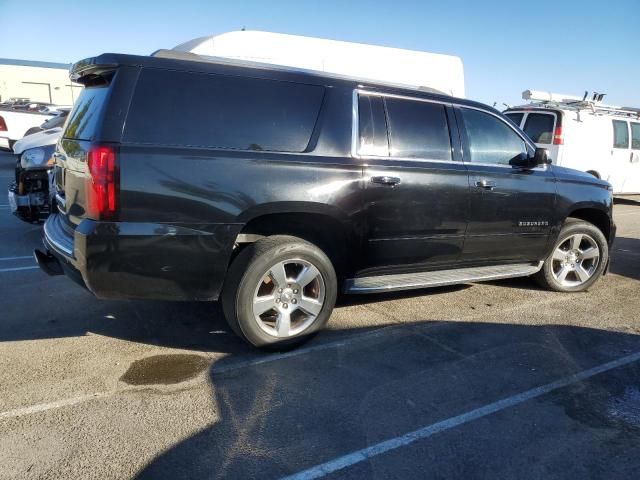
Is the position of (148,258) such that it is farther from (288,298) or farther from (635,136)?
(635,136)

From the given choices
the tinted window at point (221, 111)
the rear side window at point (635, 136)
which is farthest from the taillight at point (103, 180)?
the rear side window at point (635, 136)

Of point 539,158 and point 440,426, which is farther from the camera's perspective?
point 539,158

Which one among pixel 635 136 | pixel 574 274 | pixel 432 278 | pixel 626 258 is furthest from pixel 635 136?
pixel 432 278

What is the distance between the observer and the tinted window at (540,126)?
33.9 feet

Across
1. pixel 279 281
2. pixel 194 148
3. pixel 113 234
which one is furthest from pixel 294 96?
pixel 113 234

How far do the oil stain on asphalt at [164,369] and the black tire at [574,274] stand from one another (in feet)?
12.0

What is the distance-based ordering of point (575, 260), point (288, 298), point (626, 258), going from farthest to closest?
point (626, 258) → point (575, 260) → point (288, 298)

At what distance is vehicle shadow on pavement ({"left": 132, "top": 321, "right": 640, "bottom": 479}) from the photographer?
103 inches

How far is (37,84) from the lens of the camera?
50906mm

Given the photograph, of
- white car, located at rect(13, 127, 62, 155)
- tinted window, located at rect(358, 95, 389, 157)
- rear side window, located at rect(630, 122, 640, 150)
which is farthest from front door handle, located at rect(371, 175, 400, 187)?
rear side window, located at rect(630, 122, 640, 150)

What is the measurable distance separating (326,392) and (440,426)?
72 cm

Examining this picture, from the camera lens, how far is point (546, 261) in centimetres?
538

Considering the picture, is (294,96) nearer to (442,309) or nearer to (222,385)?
(222,385)

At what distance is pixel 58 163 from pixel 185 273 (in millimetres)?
1357
